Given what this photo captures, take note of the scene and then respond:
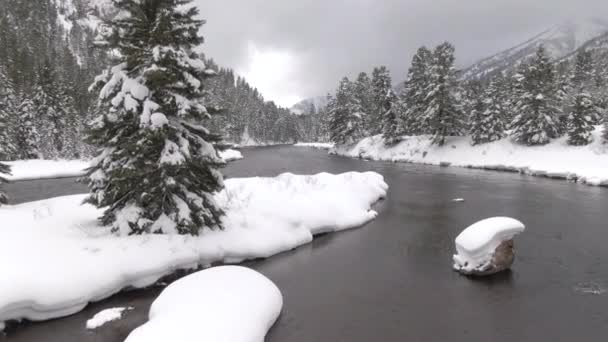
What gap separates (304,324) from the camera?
24.8ft

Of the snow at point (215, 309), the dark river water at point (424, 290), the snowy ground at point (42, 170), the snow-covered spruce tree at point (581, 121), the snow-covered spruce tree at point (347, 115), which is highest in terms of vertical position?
the snow-covered spruce tree at point (347, 115)

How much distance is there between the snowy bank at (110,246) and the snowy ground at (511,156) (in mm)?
25067

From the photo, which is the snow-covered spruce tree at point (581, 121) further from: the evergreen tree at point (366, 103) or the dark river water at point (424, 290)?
the evergreen tree at point (366, 103)

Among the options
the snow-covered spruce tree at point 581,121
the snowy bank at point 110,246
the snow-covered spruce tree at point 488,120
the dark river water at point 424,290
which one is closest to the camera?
the dark river water at point 424,290

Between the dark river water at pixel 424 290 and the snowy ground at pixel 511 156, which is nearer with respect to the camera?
the dark river water at pixel 424 290

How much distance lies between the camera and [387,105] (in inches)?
2085


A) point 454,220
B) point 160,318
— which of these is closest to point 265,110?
point 454,220

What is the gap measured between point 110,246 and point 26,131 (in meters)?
49.9

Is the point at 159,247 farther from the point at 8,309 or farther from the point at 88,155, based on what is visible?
the point at 88,155

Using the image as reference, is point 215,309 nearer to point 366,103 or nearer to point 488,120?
point 488,120

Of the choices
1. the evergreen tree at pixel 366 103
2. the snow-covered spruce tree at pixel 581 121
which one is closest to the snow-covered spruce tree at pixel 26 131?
the evergreen tree at pixel 366 103

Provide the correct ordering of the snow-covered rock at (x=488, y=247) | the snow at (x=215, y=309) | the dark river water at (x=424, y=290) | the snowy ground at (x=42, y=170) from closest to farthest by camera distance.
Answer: the snow at (x=215, y=309), the dark river water at (x=424, y=290), the snow-covered rock at (x=488, y=247), the snowy ground at (x=42, y=170)

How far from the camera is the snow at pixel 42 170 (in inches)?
1305

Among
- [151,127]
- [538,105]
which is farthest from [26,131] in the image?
[538,105]
